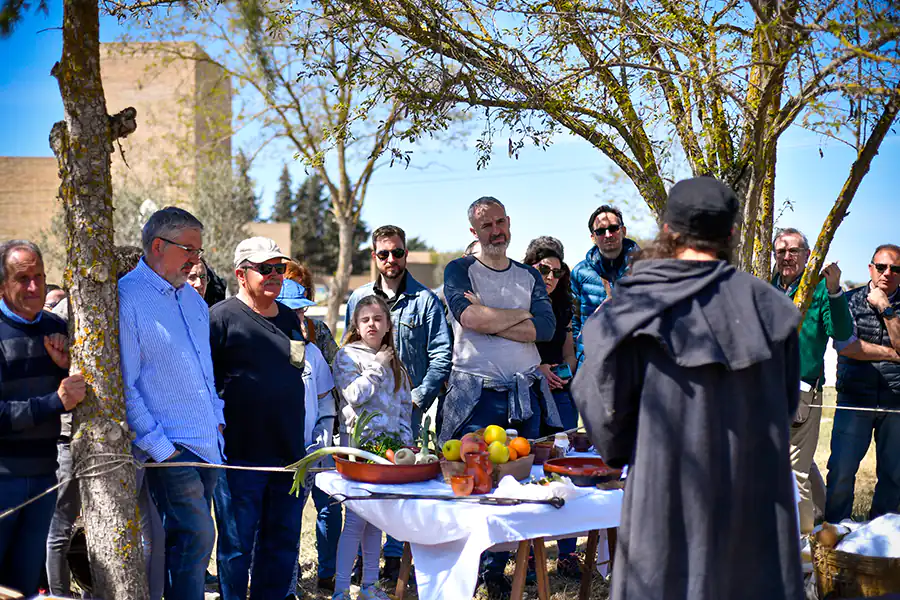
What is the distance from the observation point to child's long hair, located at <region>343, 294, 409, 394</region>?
4773 mm

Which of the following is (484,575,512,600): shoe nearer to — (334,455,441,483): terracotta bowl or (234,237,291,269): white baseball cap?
(334,455,441,483): terracotta bowl

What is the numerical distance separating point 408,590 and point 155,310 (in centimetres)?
241

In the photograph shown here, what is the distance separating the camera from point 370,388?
4.61m

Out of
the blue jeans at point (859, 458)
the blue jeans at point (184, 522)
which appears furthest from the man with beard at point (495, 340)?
the blue jeans at point (859, 458)

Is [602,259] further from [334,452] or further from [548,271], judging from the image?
[334,452]

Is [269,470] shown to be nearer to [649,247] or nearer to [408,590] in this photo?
[408,590]

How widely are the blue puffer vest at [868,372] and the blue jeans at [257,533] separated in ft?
13.4

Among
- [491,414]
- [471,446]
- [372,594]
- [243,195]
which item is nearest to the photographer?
[471,446]

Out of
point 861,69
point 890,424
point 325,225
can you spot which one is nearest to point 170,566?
point 861,69

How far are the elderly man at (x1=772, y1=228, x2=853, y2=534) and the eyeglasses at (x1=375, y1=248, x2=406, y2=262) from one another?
8.45 ft

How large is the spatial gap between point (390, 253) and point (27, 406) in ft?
8.26

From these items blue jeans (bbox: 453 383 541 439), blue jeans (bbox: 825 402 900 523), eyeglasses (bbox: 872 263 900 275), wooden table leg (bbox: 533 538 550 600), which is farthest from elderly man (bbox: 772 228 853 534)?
wooden table leg (bbox: 533 538 550 600)

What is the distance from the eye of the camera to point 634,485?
265 centimetres

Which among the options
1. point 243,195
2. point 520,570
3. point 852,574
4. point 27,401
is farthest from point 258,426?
point 243,195
